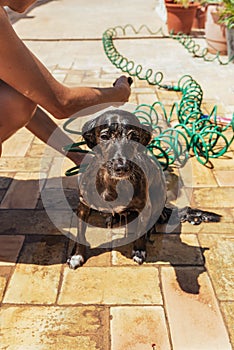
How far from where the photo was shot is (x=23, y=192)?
3.98m

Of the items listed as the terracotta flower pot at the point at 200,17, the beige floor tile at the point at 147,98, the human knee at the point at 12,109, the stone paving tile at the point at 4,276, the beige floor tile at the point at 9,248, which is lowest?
the terracotta flower pot at the point at 200,17

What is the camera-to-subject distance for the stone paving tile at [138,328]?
7.81 feet

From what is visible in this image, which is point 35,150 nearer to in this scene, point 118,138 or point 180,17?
point 118,138

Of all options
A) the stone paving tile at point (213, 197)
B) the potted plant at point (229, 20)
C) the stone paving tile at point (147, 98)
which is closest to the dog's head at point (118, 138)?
the stone paving tile at point (213, 197)

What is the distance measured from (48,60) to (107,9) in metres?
9.30

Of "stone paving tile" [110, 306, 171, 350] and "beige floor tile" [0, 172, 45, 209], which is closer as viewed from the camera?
"stone paving tile" [110, 306, 171, 350]

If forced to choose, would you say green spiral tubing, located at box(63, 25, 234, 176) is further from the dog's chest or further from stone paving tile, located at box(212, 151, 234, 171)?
the dog's chest

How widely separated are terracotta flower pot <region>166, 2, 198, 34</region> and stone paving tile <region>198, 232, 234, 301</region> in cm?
931

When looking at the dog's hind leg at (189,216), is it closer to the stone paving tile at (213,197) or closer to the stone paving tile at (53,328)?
the stone paving tile at (213,197)

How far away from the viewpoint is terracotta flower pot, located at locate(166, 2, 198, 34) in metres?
11.1

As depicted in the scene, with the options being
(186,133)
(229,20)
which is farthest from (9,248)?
(229,20)

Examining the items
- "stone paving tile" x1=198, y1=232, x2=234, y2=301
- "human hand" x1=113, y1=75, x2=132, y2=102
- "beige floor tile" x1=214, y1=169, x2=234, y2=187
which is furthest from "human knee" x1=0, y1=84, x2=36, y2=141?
"beige floor tile" x1=214, y1=169, x2=234, y2=187

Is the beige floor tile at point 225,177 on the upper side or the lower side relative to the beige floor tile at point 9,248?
lower

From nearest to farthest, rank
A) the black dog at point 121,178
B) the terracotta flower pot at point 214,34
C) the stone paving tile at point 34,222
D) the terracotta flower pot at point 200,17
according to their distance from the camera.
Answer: the black dog at point 121,178 → the stone paving tile at point 34,222 → the terracotta flower pot at point 214,34 → the terracotta flower pot at point 200,17
